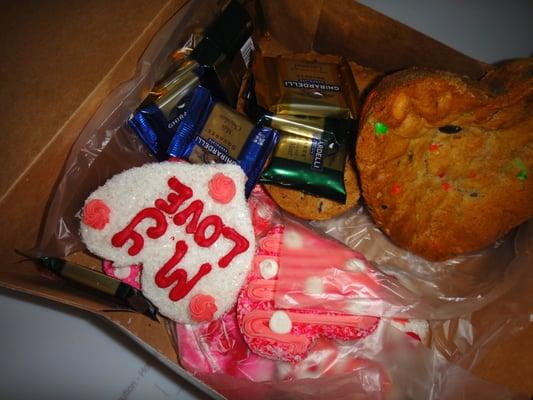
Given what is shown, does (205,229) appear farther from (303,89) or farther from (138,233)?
(303,89)

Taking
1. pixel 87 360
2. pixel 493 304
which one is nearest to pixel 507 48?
pixel 493 304

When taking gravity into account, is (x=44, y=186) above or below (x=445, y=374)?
above

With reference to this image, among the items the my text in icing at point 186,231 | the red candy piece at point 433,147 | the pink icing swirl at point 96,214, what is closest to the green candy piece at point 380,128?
the red candy piece at point 433,147

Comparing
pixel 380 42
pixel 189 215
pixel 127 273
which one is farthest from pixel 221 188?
pixel 380 42

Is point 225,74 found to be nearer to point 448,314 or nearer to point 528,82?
point 528,82

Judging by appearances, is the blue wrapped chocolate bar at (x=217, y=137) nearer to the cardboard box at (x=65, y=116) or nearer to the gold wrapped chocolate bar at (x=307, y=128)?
the gold wrapped chocolate bar at (x=307, y=128)

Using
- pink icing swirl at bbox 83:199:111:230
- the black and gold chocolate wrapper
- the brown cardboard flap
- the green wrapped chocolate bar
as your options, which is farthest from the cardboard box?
the green wrapped chocolate bar

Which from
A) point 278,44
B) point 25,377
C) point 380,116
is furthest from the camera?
point 278,44
